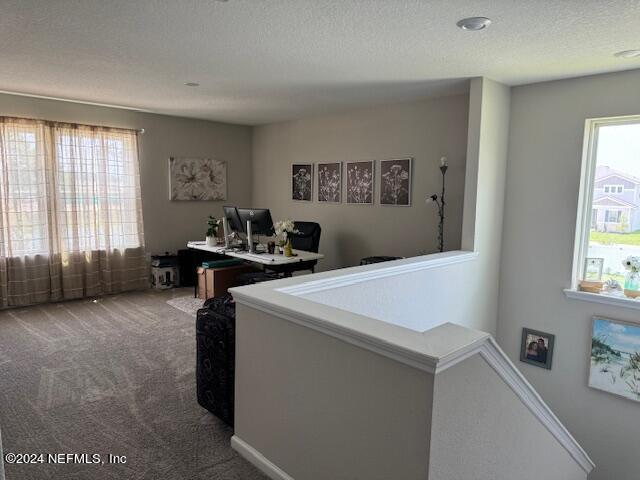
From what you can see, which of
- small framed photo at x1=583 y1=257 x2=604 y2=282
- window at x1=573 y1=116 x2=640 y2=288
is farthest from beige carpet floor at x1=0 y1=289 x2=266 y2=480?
window at x1=573 y1=116 x2=640 y2=288

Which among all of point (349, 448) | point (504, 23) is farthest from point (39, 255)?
point (504, 23)

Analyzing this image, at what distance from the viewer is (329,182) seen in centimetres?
589

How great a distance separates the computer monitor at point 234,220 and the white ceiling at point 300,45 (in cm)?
139

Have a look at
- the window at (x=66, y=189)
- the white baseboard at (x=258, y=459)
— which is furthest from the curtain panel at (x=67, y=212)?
the white baseboard at (x=258, y=459)

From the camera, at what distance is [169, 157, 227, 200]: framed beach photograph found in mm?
6195

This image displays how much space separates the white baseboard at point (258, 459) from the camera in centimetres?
212

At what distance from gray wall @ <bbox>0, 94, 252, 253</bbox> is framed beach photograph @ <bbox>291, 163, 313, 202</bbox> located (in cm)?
110

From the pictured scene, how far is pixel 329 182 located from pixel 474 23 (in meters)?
3.47

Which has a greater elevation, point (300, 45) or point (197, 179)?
point (300, 45)

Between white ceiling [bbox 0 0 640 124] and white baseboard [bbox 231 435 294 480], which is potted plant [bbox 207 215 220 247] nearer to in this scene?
white ceiling [bbox 0 0 640 124]

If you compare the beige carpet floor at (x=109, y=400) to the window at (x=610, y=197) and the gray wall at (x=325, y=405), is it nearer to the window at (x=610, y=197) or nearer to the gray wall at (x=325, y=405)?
the gray wall at (x=325, y=405)

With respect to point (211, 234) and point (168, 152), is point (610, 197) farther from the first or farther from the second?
point (168, 152)

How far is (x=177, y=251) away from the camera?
6.35m

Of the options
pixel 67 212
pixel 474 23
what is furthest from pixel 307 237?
pixel 474 23
